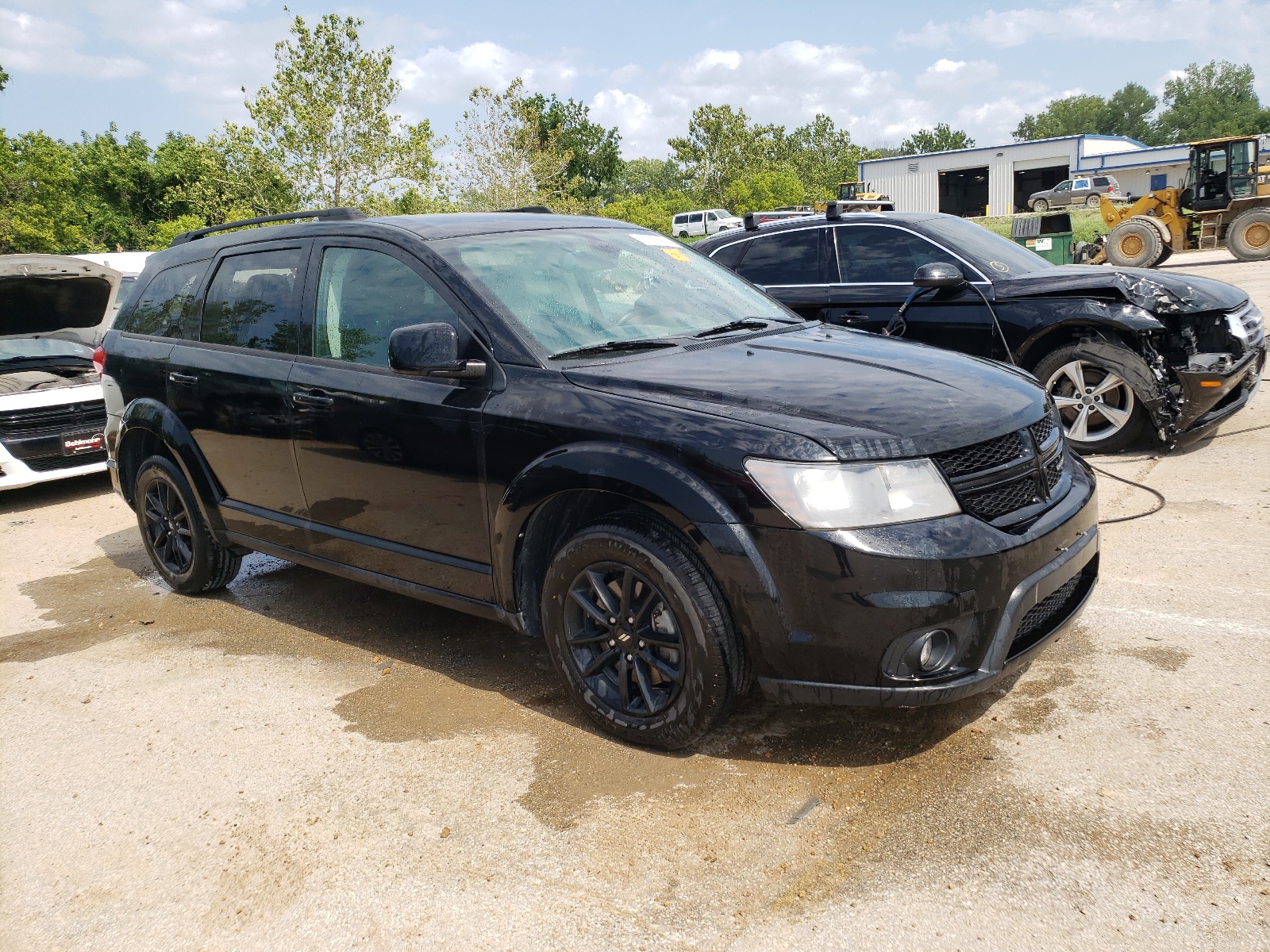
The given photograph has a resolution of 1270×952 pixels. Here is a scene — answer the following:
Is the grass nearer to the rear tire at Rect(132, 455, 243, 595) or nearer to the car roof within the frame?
the car roof

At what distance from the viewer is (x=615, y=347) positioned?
12.2 feet

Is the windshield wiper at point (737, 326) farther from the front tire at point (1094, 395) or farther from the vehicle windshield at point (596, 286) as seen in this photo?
the front tire at point (1094, 395)

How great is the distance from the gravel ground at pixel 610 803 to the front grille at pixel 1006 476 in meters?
0.77

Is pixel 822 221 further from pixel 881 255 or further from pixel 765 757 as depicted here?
pixel 765 757

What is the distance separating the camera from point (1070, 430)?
22.7ft

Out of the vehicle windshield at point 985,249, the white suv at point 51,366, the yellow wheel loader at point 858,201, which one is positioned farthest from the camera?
the yellow wheel loader at point 858,201

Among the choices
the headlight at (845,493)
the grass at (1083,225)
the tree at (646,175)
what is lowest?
the headlight at (845,493)

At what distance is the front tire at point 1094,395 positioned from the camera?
261 inches

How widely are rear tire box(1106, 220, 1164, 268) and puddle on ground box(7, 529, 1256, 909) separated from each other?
20399 millimetres

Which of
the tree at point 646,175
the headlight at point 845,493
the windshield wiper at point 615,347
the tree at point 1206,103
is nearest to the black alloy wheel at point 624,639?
the headlight at point 845,493

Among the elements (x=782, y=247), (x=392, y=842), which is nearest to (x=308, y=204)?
(x=782, y=247)

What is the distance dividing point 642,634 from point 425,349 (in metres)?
1.22

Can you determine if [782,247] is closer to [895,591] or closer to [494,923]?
[895,591]

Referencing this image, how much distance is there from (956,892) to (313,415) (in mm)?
3003
